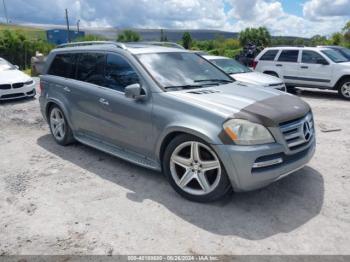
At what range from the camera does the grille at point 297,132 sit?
12.1 ft

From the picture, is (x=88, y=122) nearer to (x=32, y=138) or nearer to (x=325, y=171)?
(x=32, y=138)

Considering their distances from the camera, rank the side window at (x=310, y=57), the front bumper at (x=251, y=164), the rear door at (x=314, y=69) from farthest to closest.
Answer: the side window at (x=310, y=57) → the rear door at (x=314, y=69) → the front bumper at (x=251, y=164)

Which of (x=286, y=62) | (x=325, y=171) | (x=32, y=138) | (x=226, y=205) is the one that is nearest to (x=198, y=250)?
(x=226, y=205)

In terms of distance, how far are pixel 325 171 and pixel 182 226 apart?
2.36 meters

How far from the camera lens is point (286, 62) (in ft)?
39.2

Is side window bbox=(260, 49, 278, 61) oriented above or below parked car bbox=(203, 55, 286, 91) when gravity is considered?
above

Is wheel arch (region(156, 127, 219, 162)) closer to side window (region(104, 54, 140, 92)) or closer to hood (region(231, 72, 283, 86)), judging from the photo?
side window (region(104, 54, 140, 92))

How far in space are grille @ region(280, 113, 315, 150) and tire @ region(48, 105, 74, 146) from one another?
361cm

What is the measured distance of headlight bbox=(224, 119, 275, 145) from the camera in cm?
352

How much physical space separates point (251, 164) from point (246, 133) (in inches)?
12.5

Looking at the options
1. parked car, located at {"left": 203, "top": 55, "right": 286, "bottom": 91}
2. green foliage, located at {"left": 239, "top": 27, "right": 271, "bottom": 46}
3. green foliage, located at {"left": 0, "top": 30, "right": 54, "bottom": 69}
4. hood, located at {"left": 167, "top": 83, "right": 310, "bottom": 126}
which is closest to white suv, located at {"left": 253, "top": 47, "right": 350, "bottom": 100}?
parked car, located at {"left": 203, "top": 55, "right": 286, "bottom": 91}

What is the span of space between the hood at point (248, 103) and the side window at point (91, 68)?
4.63 ft

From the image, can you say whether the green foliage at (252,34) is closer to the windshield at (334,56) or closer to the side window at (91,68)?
the windshield at (334,56)

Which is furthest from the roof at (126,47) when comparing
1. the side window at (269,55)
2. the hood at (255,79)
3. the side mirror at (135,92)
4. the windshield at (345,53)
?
the windshield at (345,53)
